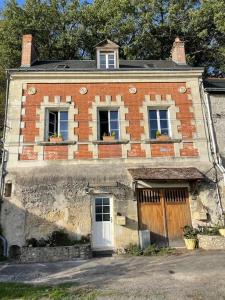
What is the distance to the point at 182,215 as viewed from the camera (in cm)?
1045

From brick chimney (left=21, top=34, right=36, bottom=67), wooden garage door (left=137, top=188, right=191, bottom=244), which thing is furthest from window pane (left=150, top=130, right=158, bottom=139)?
brick chimney (left=21, top=34, right=36, bottom=67)

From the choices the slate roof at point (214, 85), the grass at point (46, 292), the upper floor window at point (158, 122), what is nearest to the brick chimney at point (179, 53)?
the slate roof at point (214, 85)

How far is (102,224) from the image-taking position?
10195 mm

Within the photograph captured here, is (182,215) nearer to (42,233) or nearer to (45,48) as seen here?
(42,233)

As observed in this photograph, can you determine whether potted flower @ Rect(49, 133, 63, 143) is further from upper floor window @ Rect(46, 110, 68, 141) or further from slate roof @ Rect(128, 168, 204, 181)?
slate roof @ Rect(128, 168, 204, 181)

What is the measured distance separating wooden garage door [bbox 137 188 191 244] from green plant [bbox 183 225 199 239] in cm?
22

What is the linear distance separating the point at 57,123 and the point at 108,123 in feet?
6.53

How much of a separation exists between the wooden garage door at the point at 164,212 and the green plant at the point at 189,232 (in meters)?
0.22

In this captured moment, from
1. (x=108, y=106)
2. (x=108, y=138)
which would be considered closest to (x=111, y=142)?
(x=108, y=138)

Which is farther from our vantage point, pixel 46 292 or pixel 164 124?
pixel 164 124

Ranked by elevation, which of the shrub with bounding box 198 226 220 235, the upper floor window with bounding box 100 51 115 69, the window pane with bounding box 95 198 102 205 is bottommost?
the shrub with bounding box 198 226 220 235

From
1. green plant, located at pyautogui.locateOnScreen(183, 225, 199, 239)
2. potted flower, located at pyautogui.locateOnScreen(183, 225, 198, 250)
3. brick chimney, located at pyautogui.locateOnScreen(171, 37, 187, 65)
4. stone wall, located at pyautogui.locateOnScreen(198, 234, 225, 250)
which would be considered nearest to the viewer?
stone wall, located at pyautogui.locateOnScreen(198, 234, 225, 250)

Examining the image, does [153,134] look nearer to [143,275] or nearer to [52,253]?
[52,253]

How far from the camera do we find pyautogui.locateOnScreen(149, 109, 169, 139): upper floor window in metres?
11.5
